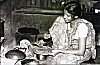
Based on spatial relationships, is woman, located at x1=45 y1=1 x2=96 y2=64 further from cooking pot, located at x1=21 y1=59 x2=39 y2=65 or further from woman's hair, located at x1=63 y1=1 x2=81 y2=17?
cooking pot, located at x1=21 y1=59 x2=39 y2=65

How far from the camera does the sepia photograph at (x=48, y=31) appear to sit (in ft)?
11.8

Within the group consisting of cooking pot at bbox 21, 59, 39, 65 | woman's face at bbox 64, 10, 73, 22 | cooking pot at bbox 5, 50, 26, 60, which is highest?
woman's face at bbox 64, 10, 73, 22

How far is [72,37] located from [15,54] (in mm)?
984

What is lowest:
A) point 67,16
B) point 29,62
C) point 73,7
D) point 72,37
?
point 29,62

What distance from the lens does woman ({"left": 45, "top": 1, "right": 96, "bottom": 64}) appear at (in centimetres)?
352

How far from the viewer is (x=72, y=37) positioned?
3639 millimetres

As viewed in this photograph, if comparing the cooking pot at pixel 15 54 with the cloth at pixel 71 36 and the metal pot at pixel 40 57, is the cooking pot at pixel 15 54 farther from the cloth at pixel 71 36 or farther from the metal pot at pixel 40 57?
the cloth at pixel 71 36

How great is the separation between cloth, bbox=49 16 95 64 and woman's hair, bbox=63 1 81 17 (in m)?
0.15

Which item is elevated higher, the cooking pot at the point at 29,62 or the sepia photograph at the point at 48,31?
the sepia photograph at the point at 48,31

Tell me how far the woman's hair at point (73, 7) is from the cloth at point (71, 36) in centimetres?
15

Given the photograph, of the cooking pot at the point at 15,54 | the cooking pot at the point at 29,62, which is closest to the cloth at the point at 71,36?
the cooking pot at the point at 29,62

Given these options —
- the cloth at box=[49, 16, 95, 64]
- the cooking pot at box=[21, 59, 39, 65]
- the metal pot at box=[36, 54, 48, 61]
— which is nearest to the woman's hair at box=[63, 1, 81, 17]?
the cloth at box=[49, 16, 95, 64]

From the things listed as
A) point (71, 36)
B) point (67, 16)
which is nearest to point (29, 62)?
point (71, 36)

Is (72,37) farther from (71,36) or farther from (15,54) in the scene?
(15,54)
